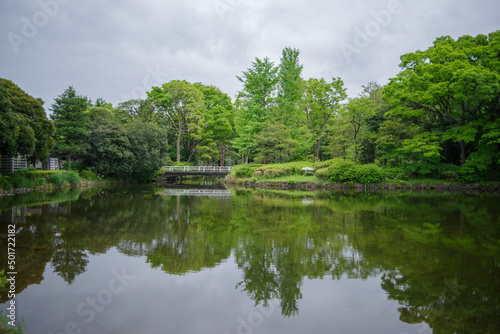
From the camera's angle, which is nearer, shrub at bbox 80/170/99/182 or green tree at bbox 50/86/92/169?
green tree at bbox 50/86/92/169

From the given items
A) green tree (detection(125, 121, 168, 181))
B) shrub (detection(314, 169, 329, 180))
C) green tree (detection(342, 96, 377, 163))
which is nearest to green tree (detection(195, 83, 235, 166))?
green tree (detection(125, 121, 168, 181))

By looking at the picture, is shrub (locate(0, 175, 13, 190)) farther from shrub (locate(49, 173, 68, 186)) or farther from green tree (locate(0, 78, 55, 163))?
shrub (locate(49, 173, 68, 186))

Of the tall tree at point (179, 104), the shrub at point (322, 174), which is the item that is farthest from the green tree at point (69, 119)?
the shrub at point (322, 174)

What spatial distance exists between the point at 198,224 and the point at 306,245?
13.0 feet

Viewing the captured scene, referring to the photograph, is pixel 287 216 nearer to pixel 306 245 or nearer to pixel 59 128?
pixel 306 245

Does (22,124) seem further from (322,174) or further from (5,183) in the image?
(322,174)

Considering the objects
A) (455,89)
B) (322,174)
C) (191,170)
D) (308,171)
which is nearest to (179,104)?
(191,170)

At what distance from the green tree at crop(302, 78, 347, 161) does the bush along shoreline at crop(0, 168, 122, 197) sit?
2176cm

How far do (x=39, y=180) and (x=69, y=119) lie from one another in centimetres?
752

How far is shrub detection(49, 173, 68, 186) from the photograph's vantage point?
77.2 ft

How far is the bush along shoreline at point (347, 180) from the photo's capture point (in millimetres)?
23672

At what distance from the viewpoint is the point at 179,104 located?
4031 cm

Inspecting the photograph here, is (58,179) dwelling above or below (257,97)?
below

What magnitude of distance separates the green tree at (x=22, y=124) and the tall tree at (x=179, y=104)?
1855 cm
